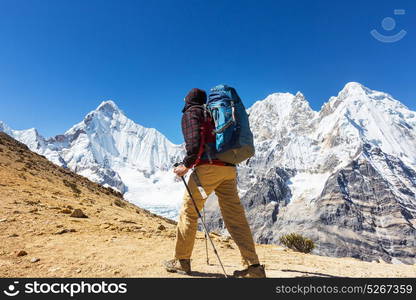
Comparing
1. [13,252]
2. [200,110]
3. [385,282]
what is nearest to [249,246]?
[385,282]

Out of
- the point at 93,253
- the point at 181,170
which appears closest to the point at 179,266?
the point at 181,170

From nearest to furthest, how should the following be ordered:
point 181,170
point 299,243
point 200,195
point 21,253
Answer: point 181,170 → point 200,195 → point 21,253 → point 299,243

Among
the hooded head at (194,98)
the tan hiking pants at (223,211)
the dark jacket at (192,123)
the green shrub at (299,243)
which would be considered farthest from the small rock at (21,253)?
the green shrub at (299,243)

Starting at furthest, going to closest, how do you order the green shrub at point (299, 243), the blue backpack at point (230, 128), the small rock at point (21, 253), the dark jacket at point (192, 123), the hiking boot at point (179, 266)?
the green shrub at point (299, 243)
the small rock at point (21, 253)
the hiking boot at point (179, 266)
the dark jacket at point (192, 123)
the blue backpack at point (230, 128)

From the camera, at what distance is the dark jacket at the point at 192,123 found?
15.3 ft

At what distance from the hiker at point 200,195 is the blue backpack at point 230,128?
0.22 m

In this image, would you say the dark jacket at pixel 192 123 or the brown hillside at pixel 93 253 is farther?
the brown hillside at pixel 93 253

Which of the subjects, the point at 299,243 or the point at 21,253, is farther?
the point at 299,243

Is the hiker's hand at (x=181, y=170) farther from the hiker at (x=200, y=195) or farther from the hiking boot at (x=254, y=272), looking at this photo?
the hiking boot at (x=254, y=272)

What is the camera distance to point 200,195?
4949 mm

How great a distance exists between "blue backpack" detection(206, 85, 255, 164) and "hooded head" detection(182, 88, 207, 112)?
1.25ft

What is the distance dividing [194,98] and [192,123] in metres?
0.57

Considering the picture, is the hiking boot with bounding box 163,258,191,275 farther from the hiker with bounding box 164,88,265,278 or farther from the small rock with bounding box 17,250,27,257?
the small rock with bounding box 17,250,27,257

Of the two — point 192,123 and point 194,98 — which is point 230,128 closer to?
point 192,123
